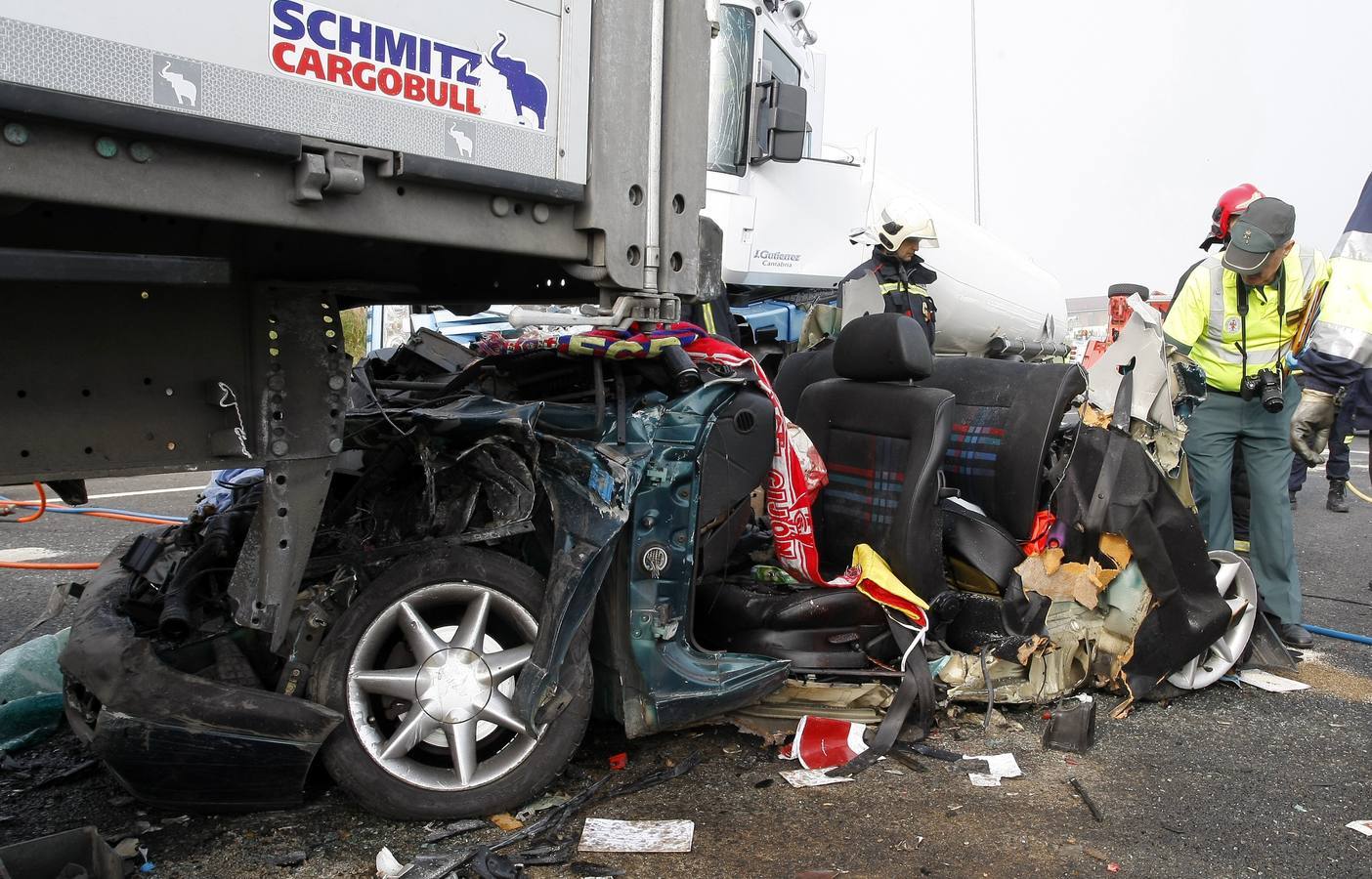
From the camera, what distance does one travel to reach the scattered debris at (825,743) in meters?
3.37

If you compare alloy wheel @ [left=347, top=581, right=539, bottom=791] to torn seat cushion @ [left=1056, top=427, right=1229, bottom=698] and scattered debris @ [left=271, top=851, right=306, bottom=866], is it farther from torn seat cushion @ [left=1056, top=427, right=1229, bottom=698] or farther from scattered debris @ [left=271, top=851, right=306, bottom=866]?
torn seat cushion @ [left=1056, top=427, right=1229, bottom=698]

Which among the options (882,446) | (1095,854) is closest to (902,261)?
(882,446)

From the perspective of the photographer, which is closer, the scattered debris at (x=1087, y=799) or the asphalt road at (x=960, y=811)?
the asphalt road at (x=960, y=811)

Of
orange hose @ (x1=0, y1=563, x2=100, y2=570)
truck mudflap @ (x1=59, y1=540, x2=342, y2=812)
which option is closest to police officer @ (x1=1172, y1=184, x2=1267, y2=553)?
truck mudflap @ (x1=59, y1=540, x2=342, y2=812)

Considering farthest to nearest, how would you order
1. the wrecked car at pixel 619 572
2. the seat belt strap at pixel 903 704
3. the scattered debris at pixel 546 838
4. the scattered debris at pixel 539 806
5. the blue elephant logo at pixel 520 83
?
the seat belt strap at pixel 903 704 < the scattered debris at pixel 539 806 < the wrecked car at pixel 619 572 < the scattered debris at pixel 546 838 < the blue elephant logo at pixel 520 83

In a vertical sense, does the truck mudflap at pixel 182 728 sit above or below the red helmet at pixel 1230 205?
below

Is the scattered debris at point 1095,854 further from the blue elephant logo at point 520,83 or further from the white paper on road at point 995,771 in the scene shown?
the blue elephant logo at point 520,83

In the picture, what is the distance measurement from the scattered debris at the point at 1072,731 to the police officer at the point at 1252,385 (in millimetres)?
1912

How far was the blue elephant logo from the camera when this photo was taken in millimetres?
2410

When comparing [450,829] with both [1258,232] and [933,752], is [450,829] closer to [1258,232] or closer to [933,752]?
[933,752]

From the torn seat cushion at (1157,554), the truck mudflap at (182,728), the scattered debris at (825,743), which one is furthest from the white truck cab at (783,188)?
the truck mudflap at (182,728)

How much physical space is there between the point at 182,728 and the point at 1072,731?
2.82m

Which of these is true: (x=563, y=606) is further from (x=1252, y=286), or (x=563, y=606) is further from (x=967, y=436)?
(x=1252, y=286)

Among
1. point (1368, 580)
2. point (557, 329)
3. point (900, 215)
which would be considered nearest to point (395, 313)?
point (557, 329)
